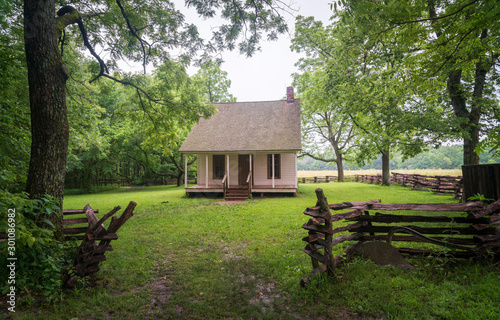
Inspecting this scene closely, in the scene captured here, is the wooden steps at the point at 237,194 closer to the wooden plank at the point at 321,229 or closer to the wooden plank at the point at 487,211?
the wooden plank at the point at 321,229

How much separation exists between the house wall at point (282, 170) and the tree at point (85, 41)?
941cm

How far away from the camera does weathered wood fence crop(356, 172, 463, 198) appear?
523 inches

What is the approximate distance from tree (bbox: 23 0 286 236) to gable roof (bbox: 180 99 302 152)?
295 inches

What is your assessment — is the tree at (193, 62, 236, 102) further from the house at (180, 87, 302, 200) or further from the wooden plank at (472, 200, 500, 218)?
the wooden plank at (472, 200, 500, 218)

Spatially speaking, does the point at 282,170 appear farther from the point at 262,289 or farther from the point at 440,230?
the point at 262,289

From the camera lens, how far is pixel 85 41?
272 inches

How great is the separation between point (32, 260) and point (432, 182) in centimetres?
2066

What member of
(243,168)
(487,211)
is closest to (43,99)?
(487,211)

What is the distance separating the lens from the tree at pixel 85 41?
4.54m

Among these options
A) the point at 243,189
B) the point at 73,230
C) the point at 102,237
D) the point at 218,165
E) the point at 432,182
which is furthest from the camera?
the point at 218,165

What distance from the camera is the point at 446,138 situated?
11.2 meters

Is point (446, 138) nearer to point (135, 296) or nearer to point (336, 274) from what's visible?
point (336, 274)

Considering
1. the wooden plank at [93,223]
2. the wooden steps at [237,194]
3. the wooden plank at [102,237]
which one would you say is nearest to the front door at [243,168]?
the wooden steps at [237,194]

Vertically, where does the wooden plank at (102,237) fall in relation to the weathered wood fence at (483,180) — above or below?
below
